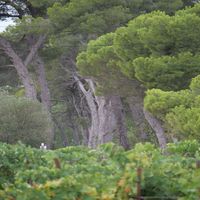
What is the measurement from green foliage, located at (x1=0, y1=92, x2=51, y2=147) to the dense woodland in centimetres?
4

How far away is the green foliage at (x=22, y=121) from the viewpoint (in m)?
21.5

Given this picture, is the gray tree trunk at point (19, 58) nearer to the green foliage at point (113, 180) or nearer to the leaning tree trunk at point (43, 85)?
the leaning tree trunk at point (43, 85)

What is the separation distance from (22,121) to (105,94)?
5.13m

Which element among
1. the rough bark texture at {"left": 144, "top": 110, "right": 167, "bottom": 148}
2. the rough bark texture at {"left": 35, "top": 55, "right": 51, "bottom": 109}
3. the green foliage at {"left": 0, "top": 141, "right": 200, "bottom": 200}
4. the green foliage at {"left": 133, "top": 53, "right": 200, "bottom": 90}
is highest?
the rough bark texture at {"left": 35, "top": 55, "right": 51, "bottom": 109}

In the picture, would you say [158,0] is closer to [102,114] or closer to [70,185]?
[102,114]

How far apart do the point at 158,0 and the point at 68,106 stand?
14104 millimetres

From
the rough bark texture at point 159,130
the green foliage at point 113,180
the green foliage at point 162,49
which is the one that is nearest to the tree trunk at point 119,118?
the rough bark texture at point 159,130

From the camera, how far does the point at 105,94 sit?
18000 millimetres

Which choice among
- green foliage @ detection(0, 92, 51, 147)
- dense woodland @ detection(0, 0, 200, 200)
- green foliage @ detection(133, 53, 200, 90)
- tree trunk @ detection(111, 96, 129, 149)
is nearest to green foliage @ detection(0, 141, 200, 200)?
dense woodland @ detection(0, 0, 200, 200)

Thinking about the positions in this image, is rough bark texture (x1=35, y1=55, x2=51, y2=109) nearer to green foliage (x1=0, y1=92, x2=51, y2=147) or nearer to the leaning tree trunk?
the leaning tree trunk

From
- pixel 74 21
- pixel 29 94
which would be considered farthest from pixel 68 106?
pixel 74 21

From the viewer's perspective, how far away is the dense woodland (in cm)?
237

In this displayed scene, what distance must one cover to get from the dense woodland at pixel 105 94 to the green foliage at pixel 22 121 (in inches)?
1.5

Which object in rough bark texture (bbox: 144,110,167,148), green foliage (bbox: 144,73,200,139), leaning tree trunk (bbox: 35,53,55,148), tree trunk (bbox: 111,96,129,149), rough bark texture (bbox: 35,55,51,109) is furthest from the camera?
rough bark texture (bbox: 35,55,51,109)
